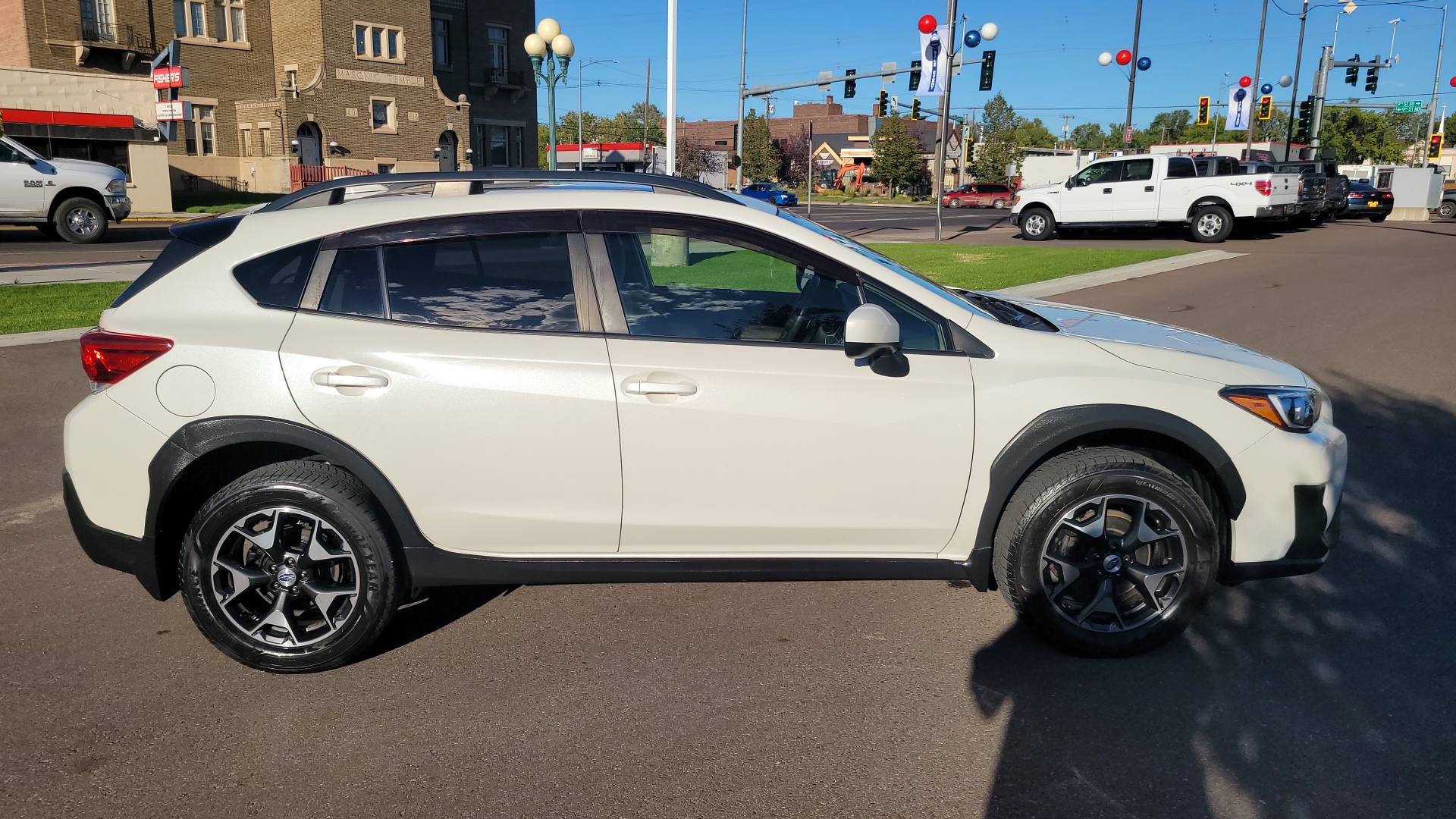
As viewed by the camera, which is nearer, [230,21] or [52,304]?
[52,304]

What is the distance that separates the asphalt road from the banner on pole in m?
20.8

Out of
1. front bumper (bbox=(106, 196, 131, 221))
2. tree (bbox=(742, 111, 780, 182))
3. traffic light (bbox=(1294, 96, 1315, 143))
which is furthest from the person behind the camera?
tree (bbox=(742, 111, 780, 182))

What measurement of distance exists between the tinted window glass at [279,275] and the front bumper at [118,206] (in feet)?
64.6

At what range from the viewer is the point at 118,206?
66.9ft

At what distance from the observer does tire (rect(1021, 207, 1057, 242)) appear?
24594 mm

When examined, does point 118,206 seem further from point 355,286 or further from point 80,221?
point 355,286

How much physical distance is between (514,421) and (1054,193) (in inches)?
908

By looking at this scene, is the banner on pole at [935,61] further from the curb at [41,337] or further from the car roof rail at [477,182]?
the car roof rail at [477,182]

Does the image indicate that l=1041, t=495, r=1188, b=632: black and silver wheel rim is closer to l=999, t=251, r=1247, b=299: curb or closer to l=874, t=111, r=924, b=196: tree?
l=999, t=251, r=1247, b=299: curb

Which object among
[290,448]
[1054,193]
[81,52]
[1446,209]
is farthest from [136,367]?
[81,52]

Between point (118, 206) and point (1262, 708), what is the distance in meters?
22.3

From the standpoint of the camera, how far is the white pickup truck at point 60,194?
754 inches

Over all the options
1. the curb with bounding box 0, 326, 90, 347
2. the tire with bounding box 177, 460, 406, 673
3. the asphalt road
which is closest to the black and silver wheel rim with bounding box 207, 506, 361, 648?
the tire with bounding box 177, 460, 406, 673

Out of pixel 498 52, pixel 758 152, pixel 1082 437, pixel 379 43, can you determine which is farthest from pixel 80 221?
pixel 758 152
